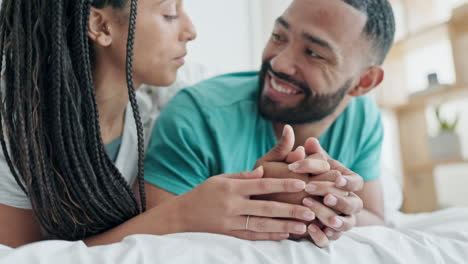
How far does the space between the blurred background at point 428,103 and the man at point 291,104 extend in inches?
15.0

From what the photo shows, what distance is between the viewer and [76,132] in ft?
2.08

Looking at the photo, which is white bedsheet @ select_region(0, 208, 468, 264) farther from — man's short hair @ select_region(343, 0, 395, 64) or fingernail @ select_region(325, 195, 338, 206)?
man's short hair @ select_region(343, 0, 395, 64)

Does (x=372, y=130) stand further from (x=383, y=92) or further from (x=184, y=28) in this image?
(x=383, y=92)

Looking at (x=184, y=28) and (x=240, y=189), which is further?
(x=184, y=28)

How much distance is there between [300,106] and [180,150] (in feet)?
1.01

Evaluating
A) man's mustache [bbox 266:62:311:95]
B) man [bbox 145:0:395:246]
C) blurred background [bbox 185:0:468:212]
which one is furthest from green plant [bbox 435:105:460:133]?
man's mustache [bbox 266:62:311:95]

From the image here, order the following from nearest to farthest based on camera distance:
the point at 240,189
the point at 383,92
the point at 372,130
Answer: the point at 240,189 → the point at 372,130 → the point at 383,92

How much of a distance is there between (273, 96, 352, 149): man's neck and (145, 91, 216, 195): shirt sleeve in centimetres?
21

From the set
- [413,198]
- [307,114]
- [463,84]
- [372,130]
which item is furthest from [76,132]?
[413,198]

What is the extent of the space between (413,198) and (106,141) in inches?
63.7

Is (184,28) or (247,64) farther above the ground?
(184,28)

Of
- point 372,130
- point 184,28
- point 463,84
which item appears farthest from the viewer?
point 463,84

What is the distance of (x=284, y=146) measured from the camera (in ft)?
2.00

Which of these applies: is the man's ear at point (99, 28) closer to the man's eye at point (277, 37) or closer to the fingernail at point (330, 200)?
the man's eye at point (277, 37)
